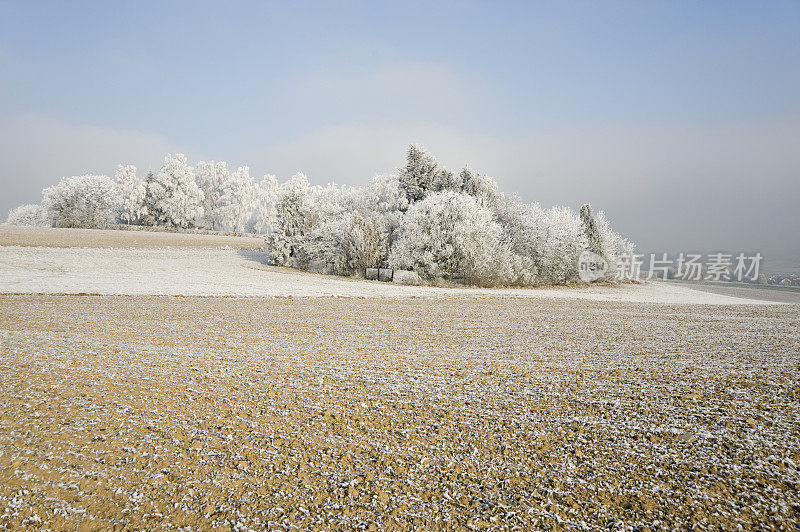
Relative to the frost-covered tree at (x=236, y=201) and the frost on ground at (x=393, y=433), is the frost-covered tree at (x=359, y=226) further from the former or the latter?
the frost-covered tree at (x=236, y=201)

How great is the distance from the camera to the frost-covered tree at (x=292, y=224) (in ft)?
114

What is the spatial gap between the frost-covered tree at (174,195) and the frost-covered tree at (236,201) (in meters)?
7.76

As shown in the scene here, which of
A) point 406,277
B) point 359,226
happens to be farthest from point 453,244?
point 359,226

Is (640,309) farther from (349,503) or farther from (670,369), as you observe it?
(349,503)

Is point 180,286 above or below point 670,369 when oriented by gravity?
below

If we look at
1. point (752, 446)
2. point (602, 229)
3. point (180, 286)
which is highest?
point (602, 229)

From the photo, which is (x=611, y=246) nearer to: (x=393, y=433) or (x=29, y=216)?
(x=393, y=433)

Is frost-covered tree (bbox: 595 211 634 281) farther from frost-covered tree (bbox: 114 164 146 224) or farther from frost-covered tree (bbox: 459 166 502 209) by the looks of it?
frost-covered tree (bbox: 114 164 146 224)

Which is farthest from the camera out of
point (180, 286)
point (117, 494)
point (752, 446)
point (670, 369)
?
point (180, 286)

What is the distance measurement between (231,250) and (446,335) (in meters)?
40.7

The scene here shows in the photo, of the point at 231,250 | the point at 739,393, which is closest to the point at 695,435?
the point at 739,393

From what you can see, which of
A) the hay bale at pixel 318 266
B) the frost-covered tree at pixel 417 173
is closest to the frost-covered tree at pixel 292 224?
the hay bale at pixel 318 266

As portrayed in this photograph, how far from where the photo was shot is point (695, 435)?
4262 mm

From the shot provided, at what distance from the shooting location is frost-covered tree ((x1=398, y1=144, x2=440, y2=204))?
3375 cm
